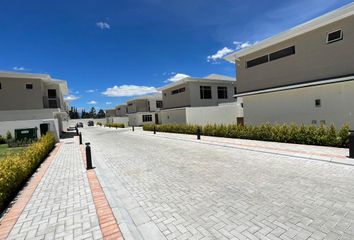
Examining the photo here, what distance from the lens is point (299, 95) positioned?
46.6ft

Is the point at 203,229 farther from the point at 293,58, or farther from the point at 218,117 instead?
the point at 218,117

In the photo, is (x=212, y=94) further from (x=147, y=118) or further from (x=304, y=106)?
(x=147, y=118)

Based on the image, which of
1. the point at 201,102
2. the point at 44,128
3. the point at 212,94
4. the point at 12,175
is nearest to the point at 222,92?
the point at 212,94

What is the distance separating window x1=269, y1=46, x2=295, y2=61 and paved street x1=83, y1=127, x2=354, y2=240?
28.1 feet

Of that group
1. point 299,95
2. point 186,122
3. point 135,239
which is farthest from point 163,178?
point 186,122

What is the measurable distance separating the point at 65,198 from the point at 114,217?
6.96 ft

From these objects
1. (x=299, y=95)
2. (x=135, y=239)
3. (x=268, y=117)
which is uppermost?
(x=299, y=95)

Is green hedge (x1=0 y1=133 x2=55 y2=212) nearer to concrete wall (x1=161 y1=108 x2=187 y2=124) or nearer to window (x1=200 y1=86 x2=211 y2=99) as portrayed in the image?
concrete wall (x1=161 y1=108 x2=187 y2=124)

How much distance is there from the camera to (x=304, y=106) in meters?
14.0

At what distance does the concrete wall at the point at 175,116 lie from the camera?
2517cm

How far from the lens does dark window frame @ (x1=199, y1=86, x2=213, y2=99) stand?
2791 cm

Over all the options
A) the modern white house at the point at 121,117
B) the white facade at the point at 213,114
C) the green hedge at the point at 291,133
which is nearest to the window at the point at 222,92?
the white facade at the point at 213,114

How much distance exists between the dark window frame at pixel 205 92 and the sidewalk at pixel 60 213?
22.4 metres

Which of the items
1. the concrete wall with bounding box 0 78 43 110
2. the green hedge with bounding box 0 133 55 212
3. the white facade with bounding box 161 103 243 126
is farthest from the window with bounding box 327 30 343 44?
the concrete wall with bounding box 0 78 43 110
